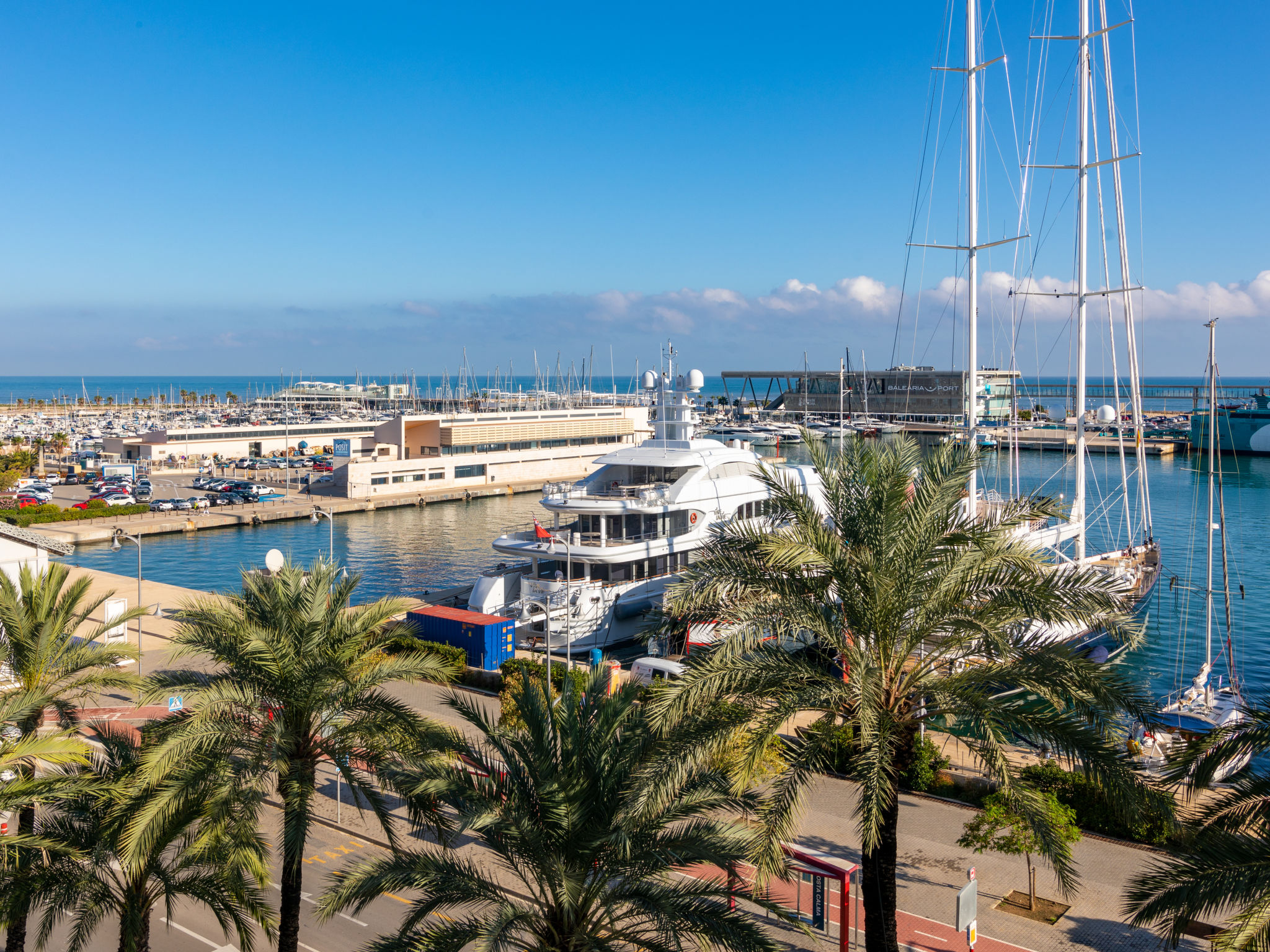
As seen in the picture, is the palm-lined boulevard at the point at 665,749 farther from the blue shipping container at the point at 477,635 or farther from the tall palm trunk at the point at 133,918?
the blue shipping container at the point at 477,635

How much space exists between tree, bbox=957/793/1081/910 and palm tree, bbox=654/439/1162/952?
8.34ft

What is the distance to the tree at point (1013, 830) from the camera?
12383 mm

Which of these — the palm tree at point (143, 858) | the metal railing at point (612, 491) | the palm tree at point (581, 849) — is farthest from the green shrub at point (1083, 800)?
the metal railing at point (612, 491)

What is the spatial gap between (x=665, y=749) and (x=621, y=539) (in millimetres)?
20282

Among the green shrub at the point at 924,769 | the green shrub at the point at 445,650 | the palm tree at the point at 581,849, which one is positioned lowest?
the green shrub at the point at 924,769

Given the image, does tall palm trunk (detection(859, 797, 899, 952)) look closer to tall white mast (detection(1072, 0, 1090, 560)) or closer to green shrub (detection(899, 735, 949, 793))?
green shrub (detection(899, 735, 949, 793))

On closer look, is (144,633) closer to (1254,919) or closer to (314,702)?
(314,702)

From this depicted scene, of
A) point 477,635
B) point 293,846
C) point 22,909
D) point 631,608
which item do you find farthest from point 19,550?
point 293,846

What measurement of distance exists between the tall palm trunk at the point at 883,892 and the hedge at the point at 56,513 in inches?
2018

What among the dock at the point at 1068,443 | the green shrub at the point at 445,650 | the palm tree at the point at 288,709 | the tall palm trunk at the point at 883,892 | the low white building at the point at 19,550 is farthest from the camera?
the dock at the point at 1068,443

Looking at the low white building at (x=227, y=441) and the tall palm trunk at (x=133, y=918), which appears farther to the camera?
the low white building at (x=227, y=441)

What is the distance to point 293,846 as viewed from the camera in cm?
1038

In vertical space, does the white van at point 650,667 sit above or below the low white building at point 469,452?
below

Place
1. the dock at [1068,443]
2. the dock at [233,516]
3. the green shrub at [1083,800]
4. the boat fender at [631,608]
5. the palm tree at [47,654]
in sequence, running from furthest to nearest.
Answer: the dock at [1068,443]
the dock at [233,516]
the boat fender at [631,608]
the green shrub at [1083,800]
the palm tree at [47,654]
